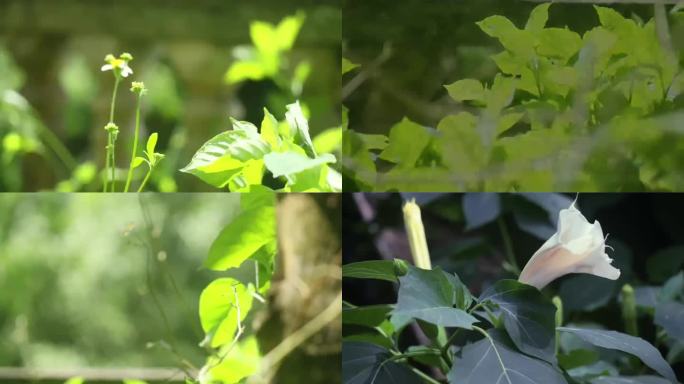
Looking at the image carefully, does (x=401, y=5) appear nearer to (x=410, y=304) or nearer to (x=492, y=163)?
(x=492, y=163)

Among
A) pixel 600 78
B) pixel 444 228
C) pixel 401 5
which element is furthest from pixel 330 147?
pixel 444 228

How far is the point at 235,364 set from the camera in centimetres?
60

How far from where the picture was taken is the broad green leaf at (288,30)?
2.12 feet

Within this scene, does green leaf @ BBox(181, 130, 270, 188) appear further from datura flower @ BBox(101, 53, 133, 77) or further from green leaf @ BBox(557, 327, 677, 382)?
green leaf @ BBox(557, 327, 677, 382)

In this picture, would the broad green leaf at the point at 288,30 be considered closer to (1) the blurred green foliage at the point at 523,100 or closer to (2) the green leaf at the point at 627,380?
(1) the blurred green foliage at the point at 523,100

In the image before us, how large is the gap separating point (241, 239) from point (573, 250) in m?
0.23

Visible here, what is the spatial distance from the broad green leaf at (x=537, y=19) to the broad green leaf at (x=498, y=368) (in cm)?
28

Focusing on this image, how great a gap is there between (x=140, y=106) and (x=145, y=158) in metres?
0.06

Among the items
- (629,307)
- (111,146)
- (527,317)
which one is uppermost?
(111,146)

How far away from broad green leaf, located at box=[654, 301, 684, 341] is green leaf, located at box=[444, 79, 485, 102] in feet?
0.85

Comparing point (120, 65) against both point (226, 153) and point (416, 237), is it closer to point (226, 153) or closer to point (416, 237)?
point (226, 153)

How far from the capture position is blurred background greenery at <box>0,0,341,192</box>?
0.63m

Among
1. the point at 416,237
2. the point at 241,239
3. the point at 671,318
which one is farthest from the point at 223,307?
the point at 671,318

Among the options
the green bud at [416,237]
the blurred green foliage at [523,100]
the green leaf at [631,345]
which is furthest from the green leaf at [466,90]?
the green leaf at [631,345]
